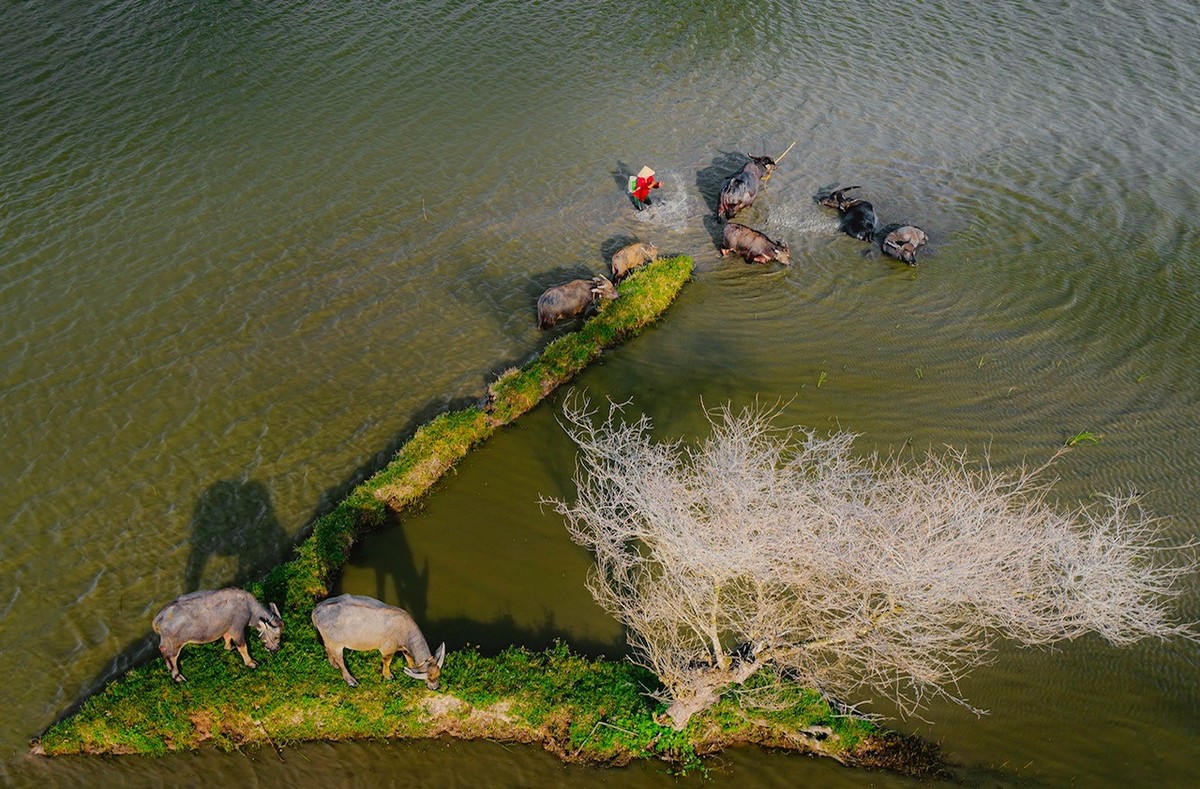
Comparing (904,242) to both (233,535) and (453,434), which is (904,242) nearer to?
(453,434)

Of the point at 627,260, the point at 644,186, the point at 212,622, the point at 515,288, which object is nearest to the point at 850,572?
the point at 212,622

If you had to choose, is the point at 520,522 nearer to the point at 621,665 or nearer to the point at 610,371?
the point at 621,665

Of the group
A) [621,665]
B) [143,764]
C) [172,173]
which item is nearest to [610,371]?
[621,665]

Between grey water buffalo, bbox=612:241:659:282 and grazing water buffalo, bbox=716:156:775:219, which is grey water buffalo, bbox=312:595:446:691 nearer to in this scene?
grey water buffalo, bbox=612:241:659:282

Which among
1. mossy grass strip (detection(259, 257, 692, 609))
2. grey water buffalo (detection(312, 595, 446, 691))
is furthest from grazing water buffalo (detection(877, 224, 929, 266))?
grey water buffalo (detection(312, 595, 446, 691))

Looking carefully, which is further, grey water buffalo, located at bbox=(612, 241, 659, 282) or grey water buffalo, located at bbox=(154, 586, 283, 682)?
grey water buffalo, located at bbox=(612, 241, 659, 282)

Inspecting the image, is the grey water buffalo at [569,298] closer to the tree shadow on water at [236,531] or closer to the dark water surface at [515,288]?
the dark water surface at [515,288]
